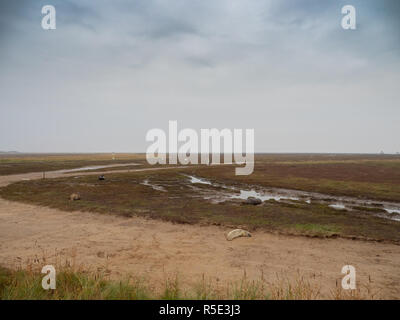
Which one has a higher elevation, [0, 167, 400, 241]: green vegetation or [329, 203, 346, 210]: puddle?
[0, 167, 400, 241]: green vegetation

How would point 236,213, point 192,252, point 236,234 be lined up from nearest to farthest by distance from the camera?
point 192,252 < point 236,234 < point 236,213

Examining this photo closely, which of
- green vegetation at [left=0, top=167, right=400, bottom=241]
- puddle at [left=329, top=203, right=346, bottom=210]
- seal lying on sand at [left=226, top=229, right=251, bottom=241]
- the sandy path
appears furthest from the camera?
puddle at [left=329, top=203, right=346, bottom=210]

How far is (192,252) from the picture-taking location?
33.8 feet

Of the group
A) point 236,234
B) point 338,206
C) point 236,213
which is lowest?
point 338,206

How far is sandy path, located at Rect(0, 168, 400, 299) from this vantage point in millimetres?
8305

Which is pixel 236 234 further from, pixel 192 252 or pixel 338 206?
pixel 338 206

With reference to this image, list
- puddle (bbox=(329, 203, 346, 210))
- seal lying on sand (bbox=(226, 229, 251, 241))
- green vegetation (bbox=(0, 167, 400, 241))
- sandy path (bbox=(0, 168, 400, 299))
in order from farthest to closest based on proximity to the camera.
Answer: puddle (bbox=(329, 203, 346, 210)), green vegetation (bbox=(0, 167, 400, 241)), seal lying on sand (bbox=(226, 229, 251, 241)), sandy path (bbox=(0, 168, 400, 299))

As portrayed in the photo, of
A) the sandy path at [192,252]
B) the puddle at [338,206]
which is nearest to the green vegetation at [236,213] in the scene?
the puddle at [338,206]

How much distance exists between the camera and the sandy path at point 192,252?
27.2ft

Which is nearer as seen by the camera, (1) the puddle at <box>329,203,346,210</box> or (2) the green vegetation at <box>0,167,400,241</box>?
(2) the green vegetation at <box>0,167,400,241</box>

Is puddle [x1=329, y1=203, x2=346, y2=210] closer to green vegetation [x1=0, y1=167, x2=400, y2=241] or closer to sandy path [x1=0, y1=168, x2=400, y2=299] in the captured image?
green vegetation [x1=0, y1=167, x2=400, y2=241]

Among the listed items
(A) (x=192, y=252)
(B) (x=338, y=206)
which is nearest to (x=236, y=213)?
(A) (x=192, y=252)

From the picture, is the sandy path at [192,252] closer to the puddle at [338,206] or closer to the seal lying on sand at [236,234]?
the seal lying on sand at [236,234]

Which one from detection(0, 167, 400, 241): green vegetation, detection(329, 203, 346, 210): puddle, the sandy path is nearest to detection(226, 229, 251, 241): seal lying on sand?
the sandy path
